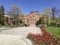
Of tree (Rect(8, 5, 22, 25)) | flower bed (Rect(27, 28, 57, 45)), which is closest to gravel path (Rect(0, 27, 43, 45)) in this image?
flower bed (Rect(27, 28, 57, 45))

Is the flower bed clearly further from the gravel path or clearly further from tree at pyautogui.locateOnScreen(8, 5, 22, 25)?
tree at pyautogui.locateOnScreen(8, 5, 22, 25)

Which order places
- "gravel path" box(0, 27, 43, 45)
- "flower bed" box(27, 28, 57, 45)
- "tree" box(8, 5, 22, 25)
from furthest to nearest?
1. "tree" box(8, 5, 22, 25)
2. "gravel path" box(0, 27, 43, 45)
3. "flower bed" box(27, 28, 57, 45)

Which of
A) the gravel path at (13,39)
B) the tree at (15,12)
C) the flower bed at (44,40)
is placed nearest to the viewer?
the flower bed at (44,40)

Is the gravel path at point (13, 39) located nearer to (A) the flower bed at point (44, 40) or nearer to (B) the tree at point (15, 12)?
(A) the flower bed at point (44, 40)

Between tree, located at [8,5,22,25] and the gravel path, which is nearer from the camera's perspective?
the gravel path

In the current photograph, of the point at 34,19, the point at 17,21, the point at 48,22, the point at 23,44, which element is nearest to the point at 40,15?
the point at 34,19

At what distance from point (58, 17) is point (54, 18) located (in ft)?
15.1

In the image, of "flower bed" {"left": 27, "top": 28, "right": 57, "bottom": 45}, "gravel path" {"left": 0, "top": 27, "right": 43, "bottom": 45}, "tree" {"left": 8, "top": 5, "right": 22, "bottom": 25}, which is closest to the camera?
"flower bed" {"left": 27, "top": 28, "right": 57, "bottom": 45}

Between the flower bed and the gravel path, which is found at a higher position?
the flower bed

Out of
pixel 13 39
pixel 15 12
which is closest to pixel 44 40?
pixel 13 39

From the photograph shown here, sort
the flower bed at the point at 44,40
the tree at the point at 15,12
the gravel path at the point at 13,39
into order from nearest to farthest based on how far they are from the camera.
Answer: the flower bed at the point at 44,40, the gravel path at the point at 13,39, the tree at the point at 15,12

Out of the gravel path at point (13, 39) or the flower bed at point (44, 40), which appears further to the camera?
the gravel path at point (13, 39)

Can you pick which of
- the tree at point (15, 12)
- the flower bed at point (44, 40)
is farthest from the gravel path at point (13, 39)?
the tree at point (15, 12)

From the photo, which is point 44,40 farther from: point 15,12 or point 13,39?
point 15,12
